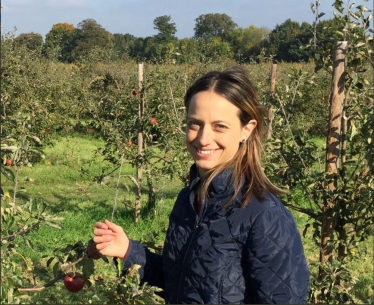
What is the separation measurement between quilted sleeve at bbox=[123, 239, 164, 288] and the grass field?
4.25 feet

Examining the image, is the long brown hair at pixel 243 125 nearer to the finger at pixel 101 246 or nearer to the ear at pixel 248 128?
the ear at pixel 248 128

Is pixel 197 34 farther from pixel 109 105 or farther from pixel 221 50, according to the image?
pixel 109 105

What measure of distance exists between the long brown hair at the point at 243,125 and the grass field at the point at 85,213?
1.54 metres

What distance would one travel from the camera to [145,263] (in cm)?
156

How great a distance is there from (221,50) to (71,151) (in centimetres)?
563

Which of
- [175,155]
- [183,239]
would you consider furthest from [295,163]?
[175,155]

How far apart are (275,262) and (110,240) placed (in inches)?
19.9

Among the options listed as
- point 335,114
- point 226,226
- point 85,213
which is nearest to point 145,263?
point 226,226

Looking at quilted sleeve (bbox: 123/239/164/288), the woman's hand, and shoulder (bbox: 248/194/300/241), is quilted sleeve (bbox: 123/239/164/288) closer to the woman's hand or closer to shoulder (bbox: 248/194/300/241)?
the woman's hand

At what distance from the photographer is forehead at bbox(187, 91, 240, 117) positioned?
4.58 feet

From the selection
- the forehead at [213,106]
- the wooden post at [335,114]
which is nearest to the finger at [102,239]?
the forehead at [213,106]

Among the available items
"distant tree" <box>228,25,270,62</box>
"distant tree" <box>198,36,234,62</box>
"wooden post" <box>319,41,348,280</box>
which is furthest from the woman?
"distant tree" <box>228,25,270,62</box>

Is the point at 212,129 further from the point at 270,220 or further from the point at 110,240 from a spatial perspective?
the point at 110,240

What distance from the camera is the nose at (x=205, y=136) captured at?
1383 millimetres
